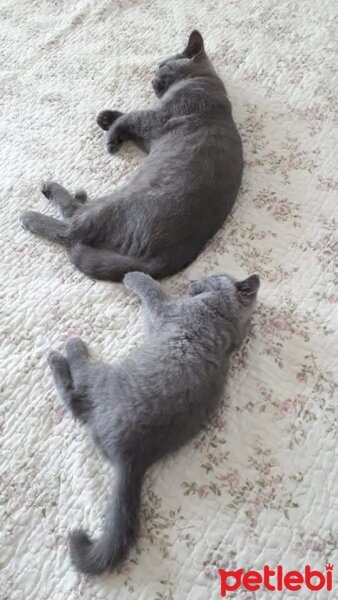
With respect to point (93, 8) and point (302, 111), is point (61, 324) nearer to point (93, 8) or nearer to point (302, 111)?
point (302, 111)

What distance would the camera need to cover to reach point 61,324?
3.59ft

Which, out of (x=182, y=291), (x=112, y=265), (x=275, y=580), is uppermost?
(x=112, y=265)

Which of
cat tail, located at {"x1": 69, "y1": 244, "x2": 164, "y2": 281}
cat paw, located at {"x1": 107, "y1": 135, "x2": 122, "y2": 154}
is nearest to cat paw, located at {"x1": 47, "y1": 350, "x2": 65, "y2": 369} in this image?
cat tail, located at {"x1": 69, "y1": 244, "x2": 164, "y2": 281}

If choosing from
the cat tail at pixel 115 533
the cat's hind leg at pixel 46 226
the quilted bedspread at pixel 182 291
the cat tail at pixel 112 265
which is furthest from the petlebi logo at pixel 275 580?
the cat's hind leg at pixel 46 226

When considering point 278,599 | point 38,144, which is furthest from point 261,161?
point 278,599

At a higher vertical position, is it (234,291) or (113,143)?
(113,143)

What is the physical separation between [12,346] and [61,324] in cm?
11

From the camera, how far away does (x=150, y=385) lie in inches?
35.7

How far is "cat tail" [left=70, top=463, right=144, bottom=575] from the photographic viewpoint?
809mm

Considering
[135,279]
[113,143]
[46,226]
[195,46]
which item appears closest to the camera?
[135,279]

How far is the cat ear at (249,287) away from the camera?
105 centimetres

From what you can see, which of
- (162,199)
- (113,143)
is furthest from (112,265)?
(113,143)

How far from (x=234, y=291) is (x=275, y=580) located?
0.52 m

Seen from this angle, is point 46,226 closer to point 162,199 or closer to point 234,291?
point 162,199
